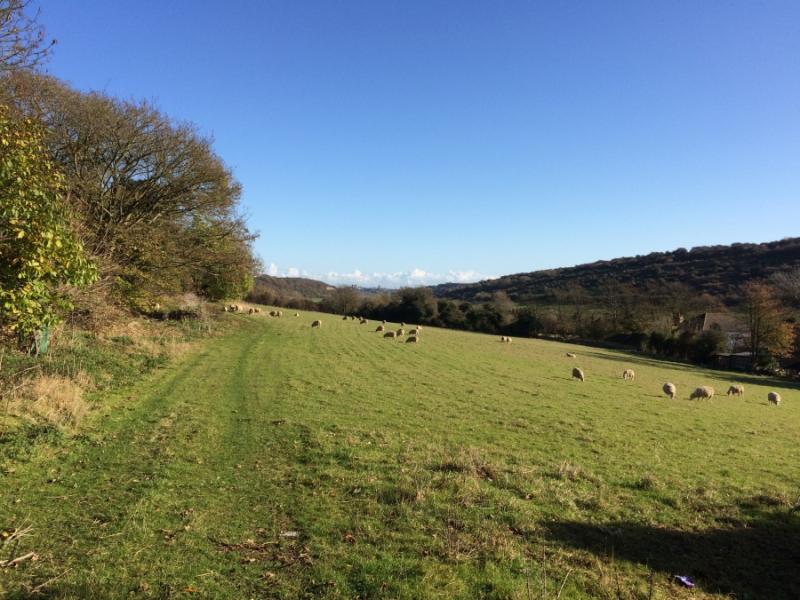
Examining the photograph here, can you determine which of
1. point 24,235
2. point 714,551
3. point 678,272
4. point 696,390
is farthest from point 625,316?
point 24,235

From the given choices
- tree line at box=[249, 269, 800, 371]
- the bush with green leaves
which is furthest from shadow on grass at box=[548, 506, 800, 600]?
tree line at box=[249, 269, 800, 371]

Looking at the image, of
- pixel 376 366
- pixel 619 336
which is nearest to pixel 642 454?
pixel 376 366

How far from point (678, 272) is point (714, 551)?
523 ft

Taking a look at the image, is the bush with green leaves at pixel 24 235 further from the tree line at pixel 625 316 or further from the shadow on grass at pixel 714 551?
the tree line at pixel 625 316

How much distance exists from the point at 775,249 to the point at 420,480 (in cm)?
17209

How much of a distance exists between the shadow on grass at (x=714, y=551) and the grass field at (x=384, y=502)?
3 centimetres

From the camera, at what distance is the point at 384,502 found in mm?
7934

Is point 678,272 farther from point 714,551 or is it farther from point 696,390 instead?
point 714,551

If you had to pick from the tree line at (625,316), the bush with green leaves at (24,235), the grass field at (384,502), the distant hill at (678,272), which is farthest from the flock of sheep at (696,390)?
the distant hill at (678,272)

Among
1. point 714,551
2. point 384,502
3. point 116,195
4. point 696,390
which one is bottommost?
point 696,390

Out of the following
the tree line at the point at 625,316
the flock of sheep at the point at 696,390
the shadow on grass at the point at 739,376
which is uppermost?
the tree line at the point at 625,316

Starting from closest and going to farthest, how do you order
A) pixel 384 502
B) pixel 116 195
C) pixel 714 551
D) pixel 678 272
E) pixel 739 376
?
pixel 714 551 < pixel 384 502 < pixel 116 195 < pixel 739 376 < pixel 678 272

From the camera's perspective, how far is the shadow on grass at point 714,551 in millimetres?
6211

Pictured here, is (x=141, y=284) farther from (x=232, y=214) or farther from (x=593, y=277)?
(x=593, y=277)
